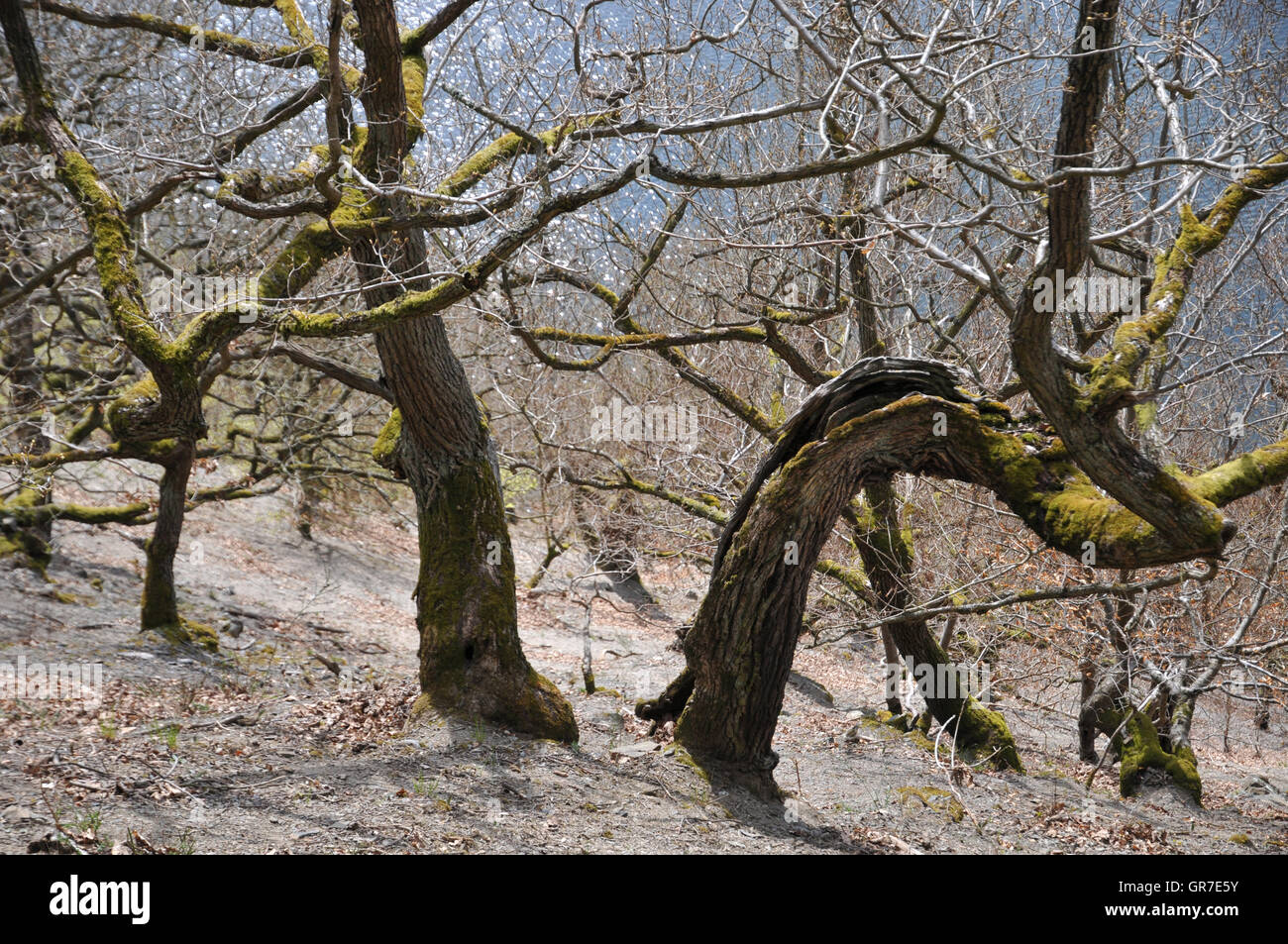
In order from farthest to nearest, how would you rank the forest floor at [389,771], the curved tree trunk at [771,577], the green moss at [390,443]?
the green moss at [390,443]
the curved tree trunk at [771,577]
the forest floor at [389,771]

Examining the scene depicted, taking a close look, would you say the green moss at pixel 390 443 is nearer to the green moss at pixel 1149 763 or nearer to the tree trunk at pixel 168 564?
the tree trunk at pixel 168 564

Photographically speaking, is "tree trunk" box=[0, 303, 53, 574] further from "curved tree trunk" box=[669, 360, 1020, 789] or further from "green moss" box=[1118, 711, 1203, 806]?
"green moss" box=[1118, 711, 1203, 806]

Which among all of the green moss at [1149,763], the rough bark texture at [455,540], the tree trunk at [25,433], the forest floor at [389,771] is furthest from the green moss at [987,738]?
the tree trunk at [25,433]

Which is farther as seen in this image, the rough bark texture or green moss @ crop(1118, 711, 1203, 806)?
green moss @ crop(1118, 711, 1203, 806)

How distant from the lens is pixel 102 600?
10797 millimetres

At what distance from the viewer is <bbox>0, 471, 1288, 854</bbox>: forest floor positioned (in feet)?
15.4

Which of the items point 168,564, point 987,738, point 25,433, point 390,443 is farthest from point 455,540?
point 25,433

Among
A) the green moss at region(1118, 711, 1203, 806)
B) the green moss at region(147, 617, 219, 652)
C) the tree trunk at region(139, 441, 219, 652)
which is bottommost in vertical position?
the green moss at region(1118, 711, 1203, 806)

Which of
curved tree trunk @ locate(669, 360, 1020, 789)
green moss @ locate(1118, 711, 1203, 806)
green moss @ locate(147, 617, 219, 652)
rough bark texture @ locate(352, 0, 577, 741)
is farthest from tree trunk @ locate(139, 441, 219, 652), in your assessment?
green moss @ locate(1118, 711, 1203, 806)

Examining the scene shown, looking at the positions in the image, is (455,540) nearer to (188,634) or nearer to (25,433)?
(188,634)

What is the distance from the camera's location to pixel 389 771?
559 cm

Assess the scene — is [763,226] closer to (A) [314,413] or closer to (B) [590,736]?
(B) [590,736]

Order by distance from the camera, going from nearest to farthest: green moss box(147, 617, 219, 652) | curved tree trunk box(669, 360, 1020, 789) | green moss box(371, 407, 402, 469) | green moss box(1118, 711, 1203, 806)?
1. curved tree trunk box(669, 360, 1020, 789)
2. green moss box(371, 407, 402, 469)
3. green moss box(1118, 711, 1203, 806)
4. green moss box(147, 617, 219, 652)

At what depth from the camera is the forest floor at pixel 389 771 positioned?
469 centimetres
